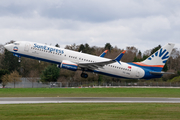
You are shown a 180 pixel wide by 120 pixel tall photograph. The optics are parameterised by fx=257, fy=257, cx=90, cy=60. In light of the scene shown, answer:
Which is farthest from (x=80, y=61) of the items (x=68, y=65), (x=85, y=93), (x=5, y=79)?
(x=5, y=79)

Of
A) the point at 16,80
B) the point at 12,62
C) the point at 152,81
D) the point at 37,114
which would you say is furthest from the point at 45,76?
the point at 37,114

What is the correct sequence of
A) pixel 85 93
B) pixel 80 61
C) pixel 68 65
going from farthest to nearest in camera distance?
pixel 85 93, pixel 80 61, pixel 68 65

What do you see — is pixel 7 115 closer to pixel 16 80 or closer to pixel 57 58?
pixel 57 58

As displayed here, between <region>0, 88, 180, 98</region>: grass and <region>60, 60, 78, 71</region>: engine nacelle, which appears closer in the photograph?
<region>0, 88, 180, 98</region>: grass

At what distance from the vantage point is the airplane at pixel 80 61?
4219 centimetres

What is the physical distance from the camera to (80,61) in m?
43.9

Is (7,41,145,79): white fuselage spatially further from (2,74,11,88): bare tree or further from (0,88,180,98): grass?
(2,74,11,88): bare tree

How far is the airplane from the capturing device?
42.2m

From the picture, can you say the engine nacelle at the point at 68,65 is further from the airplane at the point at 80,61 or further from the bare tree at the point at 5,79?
the bare tree at the point at 5,79

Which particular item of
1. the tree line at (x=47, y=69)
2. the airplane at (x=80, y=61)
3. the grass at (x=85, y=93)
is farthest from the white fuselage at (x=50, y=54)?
the tree line at (x=47, y=69)

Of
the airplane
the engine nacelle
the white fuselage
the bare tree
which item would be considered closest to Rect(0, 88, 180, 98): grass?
the airplane

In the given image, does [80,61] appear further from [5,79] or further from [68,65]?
[5,79]

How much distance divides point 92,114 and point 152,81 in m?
54.5

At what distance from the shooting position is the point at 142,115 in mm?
19969
